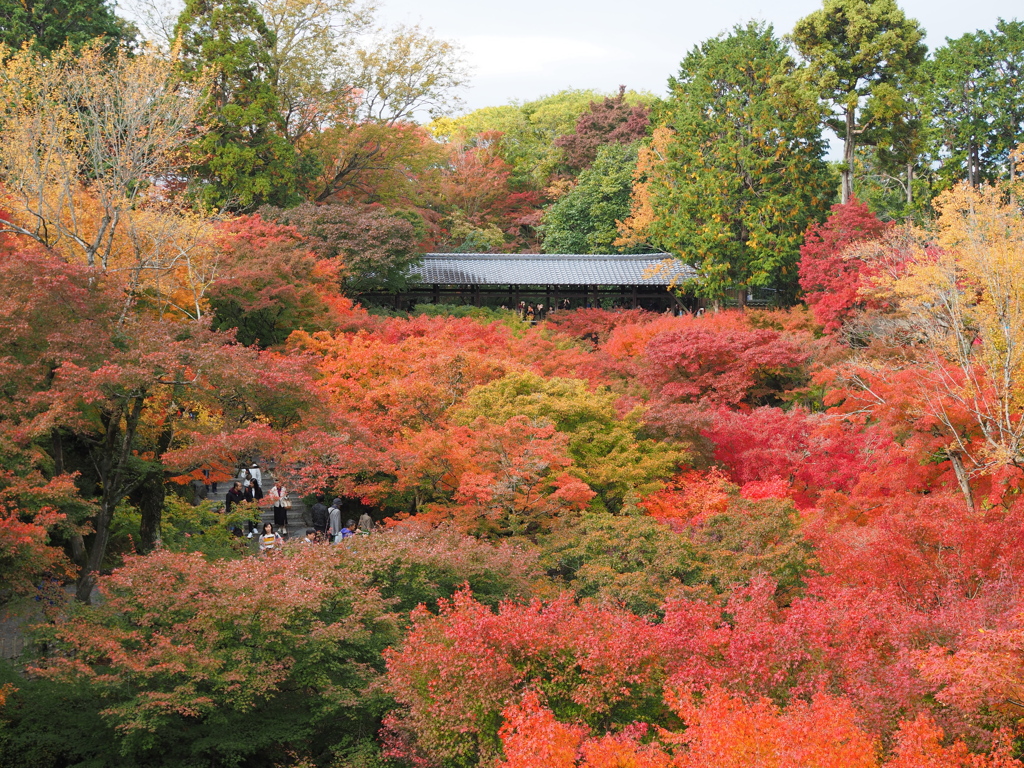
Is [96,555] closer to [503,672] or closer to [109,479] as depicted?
[109,479]

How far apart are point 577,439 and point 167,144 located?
28.4 feet

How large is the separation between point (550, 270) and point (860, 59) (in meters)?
11.8

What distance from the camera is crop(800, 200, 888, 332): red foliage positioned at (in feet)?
77.2

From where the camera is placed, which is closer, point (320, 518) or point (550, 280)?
point (320, 518)

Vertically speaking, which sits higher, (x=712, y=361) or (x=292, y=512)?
(x=712, y=361)

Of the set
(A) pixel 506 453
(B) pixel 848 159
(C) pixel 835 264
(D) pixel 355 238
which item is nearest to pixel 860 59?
(B) pixel 848 159

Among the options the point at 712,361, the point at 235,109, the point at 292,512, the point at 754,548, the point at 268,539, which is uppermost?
the point at 235,109

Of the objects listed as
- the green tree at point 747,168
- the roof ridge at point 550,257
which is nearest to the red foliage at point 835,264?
the green tree at point 747,168

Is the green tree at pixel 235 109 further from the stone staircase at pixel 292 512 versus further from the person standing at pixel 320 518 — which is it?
the person standing at pixel 320 518

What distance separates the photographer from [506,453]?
14.9m

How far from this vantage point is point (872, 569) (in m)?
11.3

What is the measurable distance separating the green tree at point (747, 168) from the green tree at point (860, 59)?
2.55 feet

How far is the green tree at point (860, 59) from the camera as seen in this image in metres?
26.6

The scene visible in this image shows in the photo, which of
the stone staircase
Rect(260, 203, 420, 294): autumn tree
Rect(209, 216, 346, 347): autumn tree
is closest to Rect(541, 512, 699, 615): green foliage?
the stone staircase
